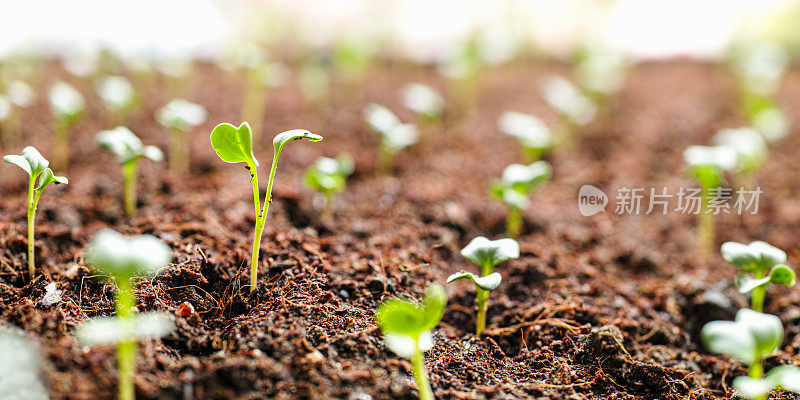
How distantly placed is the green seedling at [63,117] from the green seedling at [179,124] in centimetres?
28

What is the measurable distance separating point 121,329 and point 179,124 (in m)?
1.13

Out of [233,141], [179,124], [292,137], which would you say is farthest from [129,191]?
[292,137]

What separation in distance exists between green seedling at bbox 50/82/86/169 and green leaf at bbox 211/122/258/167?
1.15m

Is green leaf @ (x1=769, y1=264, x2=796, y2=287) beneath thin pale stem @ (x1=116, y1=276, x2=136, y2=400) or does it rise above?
above

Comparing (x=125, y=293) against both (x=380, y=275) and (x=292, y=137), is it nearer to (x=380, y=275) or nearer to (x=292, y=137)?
(x=292, y=137)

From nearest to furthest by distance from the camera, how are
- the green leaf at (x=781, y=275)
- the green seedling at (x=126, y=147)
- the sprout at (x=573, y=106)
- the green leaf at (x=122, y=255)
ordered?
the green leaf at (x=122, y=255)
the green leaf at (x=781, y=275)
the green seedling at (x=126, y=147)
the sprout at (x=573, y=106)

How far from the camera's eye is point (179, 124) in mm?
2004

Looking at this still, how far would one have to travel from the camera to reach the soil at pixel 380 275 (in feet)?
3.94

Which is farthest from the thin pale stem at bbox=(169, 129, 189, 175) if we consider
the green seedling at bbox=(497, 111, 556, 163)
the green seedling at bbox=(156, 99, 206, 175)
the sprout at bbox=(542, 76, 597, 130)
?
the sprout at bbox=(542, 76, 597, 130)

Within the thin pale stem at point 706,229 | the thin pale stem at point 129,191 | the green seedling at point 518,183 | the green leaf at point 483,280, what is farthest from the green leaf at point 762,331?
the thin pale stem at point 129,191

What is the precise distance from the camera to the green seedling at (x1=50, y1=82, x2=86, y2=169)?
6.85ft

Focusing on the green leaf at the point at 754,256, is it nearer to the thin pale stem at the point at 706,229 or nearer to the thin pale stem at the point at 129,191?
the thin pale stem at the point at 706,229

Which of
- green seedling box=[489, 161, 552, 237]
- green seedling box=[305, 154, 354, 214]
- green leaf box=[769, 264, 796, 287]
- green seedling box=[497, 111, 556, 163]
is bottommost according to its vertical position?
green leaf box=[769, 264, 796, 287]

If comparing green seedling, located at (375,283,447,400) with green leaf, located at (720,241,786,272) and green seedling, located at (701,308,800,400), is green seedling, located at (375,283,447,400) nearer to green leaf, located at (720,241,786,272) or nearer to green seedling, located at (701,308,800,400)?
green seedling, located at (701,308,800,400)
